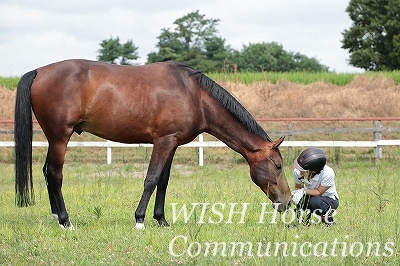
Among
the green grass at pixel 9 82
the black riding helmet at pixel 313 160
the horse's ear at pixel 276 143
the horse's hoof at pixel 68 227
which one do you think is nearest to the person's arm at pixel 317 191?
the black riding helmet at pixel 313 160

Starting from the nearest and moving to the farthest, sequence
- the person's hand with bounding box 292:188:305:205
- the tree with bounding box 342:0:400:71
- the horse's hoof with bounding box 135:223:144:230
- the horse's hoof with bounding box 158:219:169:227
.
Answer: the horse's hoof with bounding box 135:223:144:230 < the person's hand with bounding box 292:188:305:205 < the horse's hoof with bounding box 158:219:169:227 < the tree with bounding box 342:0:400:71

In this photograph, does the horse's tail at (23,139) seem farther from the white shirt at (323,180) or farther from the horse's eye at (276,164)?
the white shirt at (323,180)

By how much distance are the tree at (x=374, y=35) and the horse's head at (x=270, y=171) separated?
3596 cm

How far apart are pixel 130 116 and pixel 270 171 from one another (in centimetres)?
185

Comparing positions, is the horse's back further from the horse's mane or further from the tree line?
the tree line

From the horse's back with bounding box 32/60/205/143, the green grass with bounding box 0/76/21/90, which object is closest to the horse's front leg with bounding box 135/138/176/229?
the horse's back with bounding box 32/60/205/143

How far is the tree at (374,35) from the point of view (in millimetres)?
43875

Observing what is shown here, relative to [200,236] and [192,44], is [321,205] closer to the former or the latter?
[200,236]

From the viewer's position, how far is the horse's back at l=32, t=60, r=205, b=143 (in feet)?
26.7

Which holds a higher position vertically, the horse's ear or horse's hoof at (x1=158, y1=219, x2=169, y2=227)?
the horse's ear

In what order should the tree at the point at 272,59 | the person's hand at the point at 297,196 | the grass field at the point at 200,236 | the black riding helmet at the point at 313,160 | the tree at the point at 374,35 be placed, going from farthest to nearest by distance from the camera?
the tree at the point at 272,59, the tree at the point at 374,35, the person's hand at the point at 297,196, the black riding helmet at the point at 313,160, the grass field at the point at 200,236

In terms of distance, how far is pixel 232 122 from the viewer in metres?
8.51

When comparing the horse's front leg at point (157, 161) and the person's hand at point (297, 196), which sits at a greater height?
the horse's front leg at point (157, 161)

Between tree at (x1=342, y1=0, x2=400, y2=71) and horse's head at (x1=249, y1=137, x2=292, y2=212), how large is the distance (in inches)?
1416
